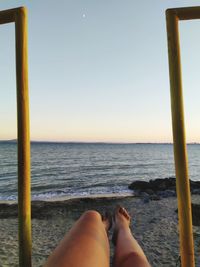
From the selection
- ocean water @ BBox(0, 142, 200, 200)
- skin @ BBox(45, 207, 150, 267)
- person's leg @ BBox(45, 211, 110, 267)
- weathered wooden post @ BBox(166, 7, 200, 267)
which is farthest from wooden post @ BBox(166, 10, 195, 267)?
ocean water @ BBox(0, 142, 200, 200)

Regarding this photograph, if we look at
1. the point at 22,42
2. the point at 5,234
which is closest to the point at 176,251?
the point at 5,234

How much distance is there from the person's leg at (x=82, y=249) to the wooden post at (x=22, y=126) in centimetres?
25

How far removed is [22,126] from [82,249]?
72cm

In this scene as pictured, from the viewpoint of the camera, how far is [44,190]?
17.6 metres

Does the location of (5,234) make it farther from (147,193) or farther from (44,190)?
(44,190)

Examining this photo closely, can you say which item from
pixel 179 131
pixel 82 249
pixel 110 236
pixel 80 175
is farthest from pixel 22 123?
pixel 80 175

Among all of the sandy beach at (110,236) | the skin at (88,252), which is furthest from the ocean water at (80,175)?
the skin at (88,252)

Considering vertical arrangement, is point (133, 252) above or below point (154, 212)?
above

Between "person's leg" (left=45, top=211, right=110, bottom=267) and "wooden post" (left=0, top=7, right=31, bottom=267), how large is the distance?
253mm

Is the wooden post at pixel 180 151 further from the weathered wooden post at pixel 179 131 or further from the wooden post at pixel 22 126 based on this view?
the wooden post at pixel 22 126

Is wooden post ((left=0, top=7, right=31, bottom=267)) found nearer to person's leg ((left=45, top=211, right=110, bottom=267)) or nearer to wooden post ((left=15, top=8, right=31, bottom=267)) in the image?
wooden post ((left=15, top=8, right=31, bottom=267))

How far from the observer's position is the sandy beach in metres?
5.80

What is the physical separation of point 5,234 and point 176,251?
4644 millimetres

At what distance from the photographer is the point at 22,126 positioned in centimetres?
147
